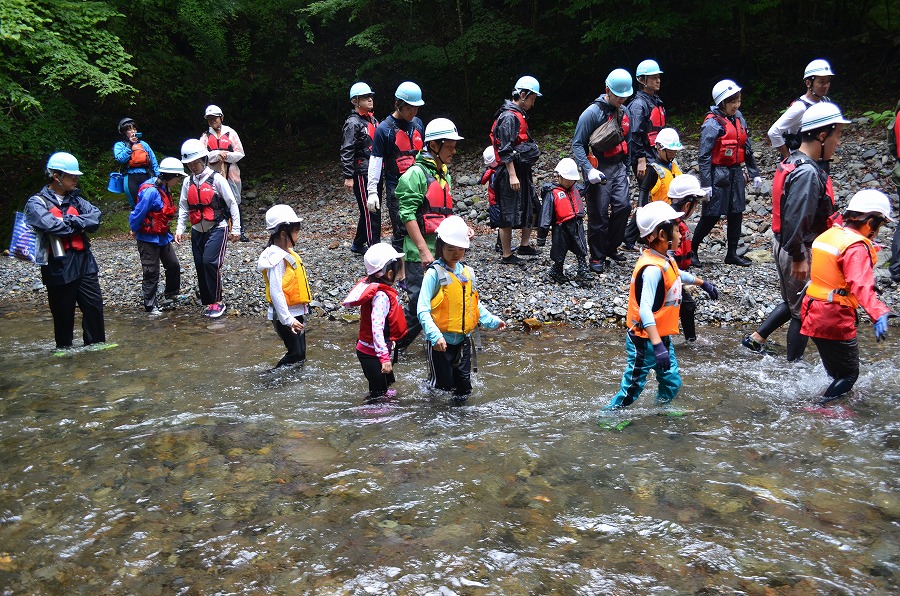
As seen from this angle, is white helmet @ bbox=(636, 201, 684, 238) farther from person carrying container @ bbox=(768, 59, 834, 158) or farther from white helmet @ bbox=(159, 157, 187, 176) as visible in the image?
white helmet @ bbox=(159, 157, 187, 176)

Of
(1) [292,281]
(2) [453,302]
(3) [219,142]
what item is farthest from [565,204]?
(3) [219,142]

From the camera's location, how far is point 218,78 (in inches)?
770

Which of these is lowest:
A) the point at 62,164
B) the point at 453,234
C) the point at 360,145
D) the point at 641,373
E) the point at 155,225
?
the point at 641,373

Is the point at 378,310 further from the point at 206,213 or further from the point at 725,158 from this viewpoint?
the point at 725,158

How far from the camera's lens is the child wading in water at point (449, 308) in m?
5.58

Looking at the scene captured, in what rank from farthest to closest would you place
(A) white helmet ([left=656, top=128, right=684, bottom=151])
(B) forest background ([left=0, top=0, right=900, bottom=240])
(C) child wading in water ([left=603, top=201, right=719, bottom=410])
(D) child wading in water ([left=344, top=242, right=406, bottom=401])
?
(B) forest background ([left=0, top=0, right=900, bottom=240]) < (A) white helmet ([left=656, top=128, right=684, bottom=151]) < (D) child wading in water ([left=344, top=242, right=406, bottom=401]) < (C) child wading in water ([left=603, top=201, right=719, bottom=410])

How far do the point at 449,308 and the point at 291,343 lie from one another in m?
2.14

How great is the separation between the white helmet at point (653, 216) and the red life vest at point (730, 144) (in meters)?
4.65

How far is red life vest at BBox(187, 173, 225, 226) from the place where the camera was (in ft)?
30.4

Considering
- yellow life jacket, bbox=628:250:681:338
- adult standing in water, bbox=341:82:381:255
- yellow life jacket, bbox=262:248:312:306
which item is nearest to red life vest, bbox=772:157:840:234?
yellow life jacket, bbox=628:250:681:338

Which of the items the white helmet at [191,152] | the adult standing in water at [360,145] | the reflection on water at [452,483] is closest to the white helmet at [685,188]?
the reflection on water at [452,483]

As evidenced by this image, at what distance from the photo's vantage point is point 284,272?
6.69 meters

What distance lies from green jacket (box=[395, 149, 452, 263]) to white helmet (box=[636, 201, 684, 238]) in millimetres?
2373

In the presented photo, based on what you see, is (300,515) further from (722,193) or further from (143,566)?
(722,193)
